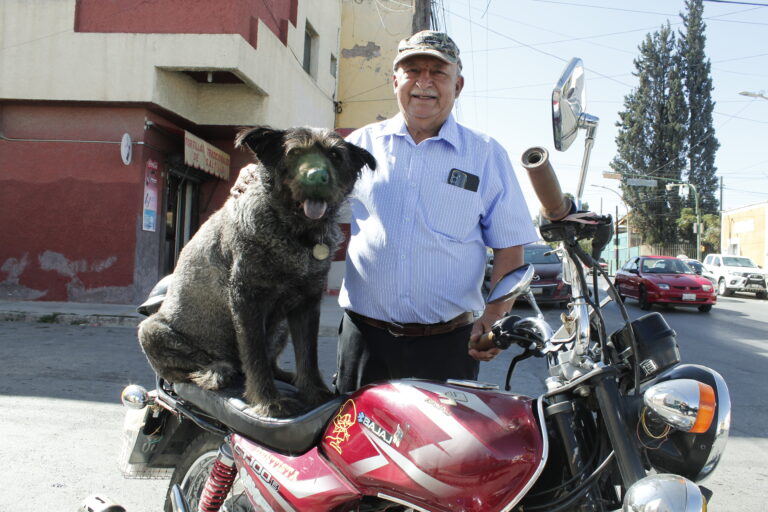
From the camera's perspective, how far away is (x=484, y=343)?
6.02 feet

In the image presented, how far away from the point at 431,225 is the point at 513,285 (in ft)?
2.81

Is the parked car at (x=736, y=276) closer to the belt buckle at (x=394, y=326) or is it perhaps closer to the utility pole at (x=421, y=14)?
the utility pole at (x=421, y=14)

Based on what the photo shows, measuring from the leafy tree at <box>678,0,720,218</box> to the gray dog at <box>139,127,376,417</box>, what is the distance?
47.8 meters

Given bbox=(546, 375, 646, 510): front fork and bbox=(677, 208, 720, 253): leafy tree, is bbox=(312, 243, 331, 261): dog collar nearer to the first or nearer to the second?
bbox=(546, 375, 646, 510): front fork

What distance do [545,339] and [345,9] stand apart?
19.7 m

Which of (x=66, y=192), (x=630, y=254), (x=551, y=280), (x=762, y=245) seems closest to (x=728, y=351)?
(x=551, y=280)

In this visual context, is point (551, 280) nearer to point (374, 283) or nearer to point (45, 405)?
point (45, 405)

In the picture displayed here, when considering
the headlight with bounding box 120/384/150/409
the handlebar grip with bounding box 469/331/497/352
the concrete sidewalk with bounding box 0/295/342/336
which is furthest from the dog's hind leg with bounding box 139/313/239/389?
the concrete sidewalk with bounding box 0/295/342/336

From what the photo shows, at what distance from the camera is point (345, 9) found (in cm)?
1941

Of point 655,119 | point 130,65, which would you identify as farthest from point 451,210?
point 655,119

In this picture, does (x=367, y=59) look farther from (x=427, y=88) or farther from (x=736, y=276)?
(x=736, y=276)

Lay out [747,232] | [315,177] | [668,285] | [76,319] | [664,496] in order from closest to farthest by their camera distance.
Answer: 1. [664,496]
2. [315,177]
3. [76,319]
4. [668,285]
5. [747,232]

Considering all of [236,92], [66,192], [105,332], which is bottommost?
[105,332]

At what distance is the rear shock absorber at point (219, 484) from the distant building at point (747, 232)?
40765mm
